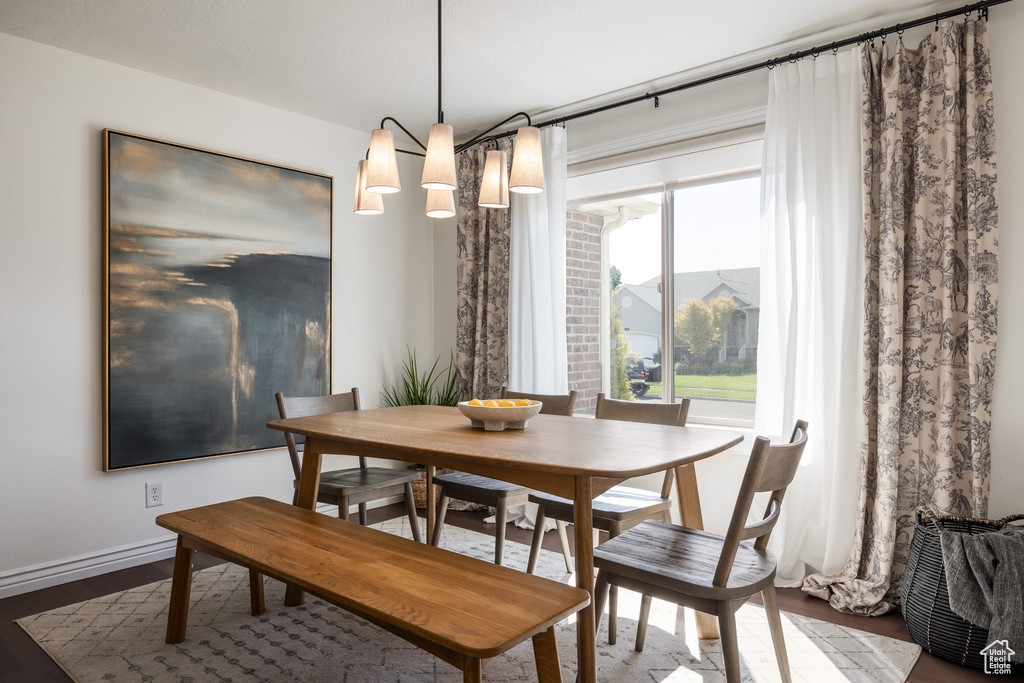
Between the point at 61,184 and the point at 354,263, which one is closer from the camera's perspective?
the point at 61,184

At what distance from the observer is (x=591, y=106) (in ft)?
12.3

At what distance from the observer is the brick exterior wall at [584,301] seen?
4.10 metres

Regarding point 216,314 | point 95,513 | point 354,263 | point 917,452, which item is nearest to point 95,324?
point 216,314

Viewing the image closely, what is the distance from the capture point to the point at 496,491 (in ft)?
8.95

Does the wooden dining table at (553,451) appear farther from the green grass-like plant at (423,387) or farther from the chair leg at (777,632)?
the green grass-like plant at (423,387)

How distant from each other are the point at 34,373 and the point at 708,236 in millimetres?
3503

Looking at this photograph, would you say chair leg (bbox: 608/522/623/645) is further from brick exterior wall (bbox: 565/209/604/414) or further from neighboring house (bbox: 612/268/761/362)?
brick exterior wall (bbox: 565/209/604/414)

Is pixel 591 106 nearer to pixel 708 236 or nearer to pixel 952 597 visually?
pixel 708 236

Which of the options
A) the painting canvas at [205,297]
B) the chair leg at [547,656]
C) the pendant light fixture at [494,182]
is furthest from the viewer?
the painting canvas at [205,297]

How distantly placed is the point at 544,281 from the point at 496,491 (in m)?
1.58

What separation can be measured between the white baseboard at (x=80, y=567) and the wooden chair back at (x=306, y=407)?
0.93 metres

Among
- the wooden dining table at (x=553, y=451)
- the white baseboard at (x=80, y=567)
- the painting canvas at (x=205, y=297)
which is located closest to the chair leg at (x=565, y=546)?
the wooden dining table at (x=553, y=451)

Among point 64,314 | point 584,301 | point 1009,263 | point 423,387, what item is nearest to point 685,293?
point 584,301

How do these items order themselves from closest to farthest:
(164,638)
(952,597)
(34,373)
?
(952,597)
(164,638)
(34,373)
